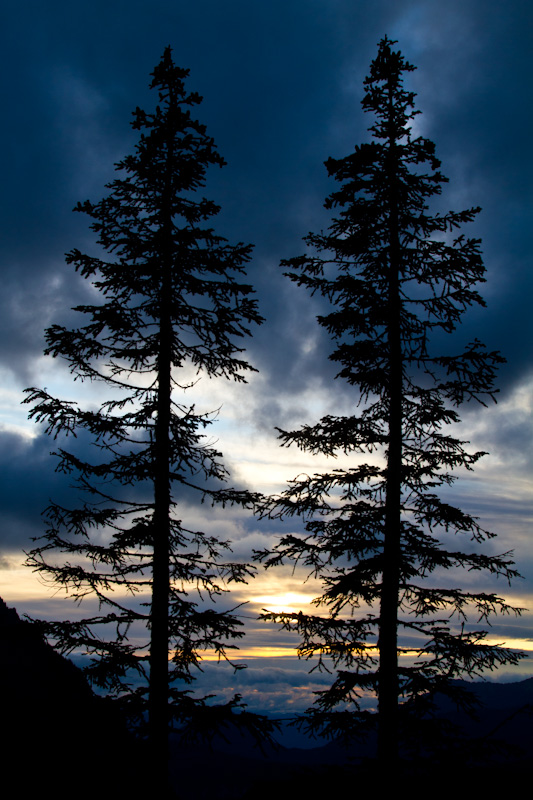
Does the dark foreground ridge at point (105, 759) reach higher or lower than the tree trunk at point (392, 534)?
lower

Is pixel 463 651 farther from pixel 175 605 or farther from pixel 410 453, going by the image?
pixel 175 605

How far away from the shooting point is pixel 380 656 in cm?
1139

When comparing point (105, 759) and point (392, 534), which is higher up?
point (392, 534)

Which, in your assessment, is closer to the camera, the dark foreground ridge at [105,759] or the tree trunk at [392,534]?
the dark foreground ridge at [105,759]

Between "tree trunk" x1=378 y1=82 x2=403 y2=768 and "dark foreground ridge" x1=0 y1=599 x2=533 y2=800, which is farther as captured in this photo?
"tree trunk" x1=378 y1=82 x2=403 y2=768

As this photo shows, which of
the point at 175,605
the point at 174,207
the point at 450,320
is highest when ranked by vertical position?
the point at 174,207

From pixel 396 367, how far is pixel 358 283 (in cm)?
228

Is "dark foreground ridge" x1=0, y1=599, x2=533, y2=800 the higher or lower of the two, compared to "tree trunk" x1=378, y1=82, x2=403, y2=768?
lower

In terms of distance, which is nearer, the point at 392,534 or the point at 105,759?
the point at 392,534

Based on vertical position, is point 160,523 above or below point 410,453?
below

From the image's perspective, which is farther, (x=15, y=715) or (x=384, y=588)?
(x=15, y=715)

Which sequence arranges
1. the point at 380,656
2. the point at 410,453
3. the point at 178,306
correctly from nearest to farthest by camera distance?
the point at 380,656 → the point at 410,453 → the point at 178,306

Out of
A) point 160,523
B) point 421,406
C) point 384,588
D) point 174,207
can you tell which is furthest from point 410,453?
point 174,207

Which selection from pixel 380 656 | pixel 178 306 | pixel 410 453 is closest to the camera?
pixel 380 656
